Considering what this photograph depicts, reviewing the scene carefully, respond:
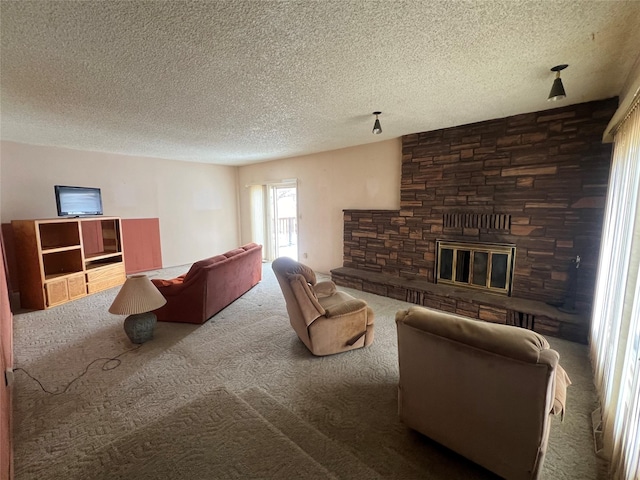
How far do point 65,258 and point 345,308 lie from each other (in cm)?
465

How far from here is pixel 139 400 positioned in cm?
207

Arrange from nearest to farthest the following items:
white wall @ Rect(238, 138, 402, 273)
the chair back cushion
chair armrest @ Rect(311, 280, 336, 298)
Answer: the chair back cushion < chair armrest @ Rect(311, 280, 336, 298) < white wall @ Rect(238, 138, 402, 273)

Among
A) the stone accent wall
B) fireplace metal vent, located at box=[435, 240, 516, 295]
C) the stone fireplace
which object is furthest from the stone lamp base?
fireplace metal vent, located at box=[435, 240, 516, 295]

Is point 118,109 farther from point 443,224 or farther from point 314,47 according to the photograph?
point 443,224

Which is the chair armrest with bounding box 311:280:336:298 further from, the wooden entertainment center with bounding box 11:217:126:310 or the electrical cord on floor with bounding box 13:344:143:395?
the wooden entertainment center with bounding box 11:217:126:310

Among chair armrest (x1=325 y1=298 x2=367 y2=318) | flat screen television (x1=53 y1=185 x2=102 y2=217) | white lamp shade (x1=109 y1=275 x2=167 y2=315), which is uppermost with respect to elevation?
flat screen television (x1=53 y1=185 x2=102 y2=217)

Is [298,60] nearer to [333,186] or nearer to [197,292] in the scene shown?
[197,292]

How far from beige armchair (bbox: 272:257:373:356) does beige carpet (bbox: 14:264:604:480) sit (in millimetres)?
127

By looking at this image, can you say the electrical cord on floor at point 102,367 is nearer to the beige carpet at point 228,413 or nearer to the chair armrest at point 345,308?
the beige carpet at point 228,413

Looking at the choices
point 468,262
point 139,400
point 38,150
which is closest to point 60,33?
point 139,400

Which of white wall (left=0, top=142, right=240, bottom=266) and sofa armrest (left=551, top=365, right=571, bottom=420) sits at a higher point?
white wall (left=0, top=142, right=240, bottom=266)

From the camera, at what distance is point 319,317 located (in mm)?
2572

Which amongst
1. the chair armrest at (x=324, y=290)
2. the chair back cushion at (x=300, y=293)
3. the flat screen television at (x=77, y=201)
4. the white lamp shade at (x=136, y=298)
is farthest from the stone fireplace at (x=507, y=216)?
the flat screen television at (x=77, y=201)

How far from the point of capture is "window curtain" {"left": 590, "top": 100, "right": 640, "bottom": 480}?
1.32 m
